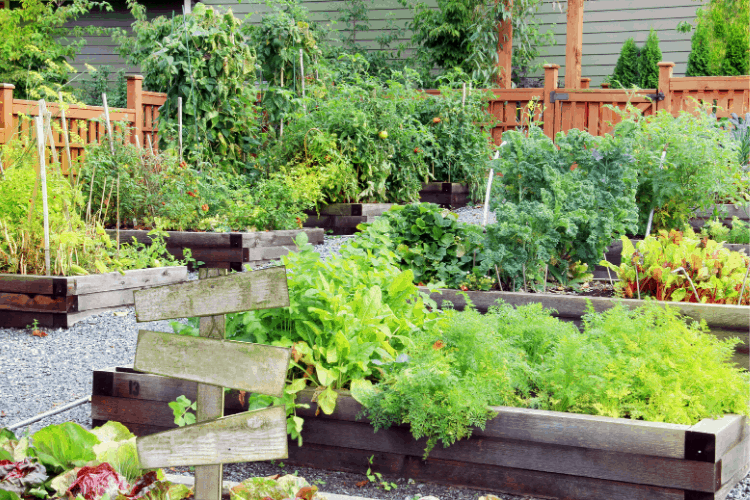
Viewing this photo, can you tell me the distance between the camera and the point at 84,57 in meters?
15.7

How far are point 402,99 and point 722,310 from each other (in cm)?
579

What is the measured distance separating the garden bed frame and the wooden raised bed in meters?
2.32

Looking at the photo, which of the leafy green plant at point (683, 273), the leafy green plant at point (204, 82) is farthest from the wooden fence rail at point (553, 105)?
the leafy green plant at point (683, 273)

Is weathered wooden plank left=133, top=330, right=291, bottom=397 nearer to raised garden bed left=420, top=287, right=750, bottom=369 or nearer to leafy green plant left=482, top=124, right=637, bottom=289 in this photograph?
raised garden bed left=420, top=287, right=750, bottom=369

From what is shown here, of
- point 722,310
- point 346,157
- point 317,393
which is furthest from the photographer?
point 346,157

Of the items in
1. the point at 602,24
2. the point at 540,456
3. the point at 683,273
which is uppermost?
the point at 602,24

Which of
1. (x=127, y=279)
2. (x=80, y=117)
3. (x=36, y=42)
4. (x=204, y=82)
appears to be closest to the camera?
(x=127, y=279)

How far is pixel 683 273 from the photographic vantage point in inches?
159

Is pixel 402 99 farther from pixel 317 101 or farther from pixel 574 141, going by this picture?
pixel 574 141

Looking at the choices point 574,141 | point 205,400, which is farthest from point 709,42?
point 205,400

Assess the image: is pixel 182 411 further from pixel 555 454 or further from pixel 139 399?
pixel 555 454

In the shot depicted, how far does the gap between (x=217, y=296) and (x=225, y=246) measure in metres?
4.59

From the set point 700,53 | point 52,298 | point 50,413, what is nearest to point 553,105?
point 700,53

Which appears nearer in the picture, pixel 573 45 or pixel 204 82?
pixel 204 82
